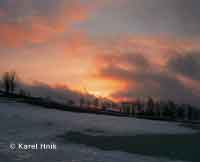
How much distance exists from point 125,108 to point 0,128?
11862cm

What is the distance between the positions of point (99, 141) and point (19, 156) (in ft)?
24.4

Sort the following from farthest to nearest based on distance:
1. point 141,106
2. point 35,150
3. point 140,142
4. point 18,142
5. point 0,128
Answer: point 141,106
point 0,128
point 140,142
point 18,142
point 35,150

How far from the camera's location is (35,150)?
552 inches

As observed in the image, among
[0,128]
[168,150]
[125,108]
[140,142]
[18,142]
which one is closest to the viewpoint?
[18,142]

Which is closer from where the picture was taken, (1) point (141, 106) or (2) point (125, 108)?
(2) point (125, 108)

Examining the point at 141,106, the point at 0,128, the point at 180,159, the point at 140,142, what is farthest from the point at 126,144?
the point at 141,106

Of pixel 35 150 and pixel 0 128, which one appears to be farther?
pixel 0 128

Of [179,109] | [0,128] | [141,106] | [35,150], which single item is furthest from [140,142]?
[141,106]

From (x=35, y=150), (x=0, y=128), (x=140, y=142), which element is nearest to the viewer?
(x=35, y=150)

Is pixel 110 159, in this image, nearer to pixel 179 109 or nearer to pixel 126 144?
pixel 126 144

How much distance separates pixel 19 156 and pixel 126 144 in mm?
8472

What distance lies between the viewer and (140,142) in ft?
65.0

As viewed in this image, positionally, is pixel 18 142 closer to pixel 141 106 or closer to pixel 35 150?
pixel 35 150

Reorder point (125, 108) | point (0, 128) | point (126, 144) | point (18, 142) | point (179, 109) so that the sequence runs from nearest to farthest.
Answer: point (18, 142) < point (126, 144) < point (0, 128) < point (179, 109) < point (125, 108)
